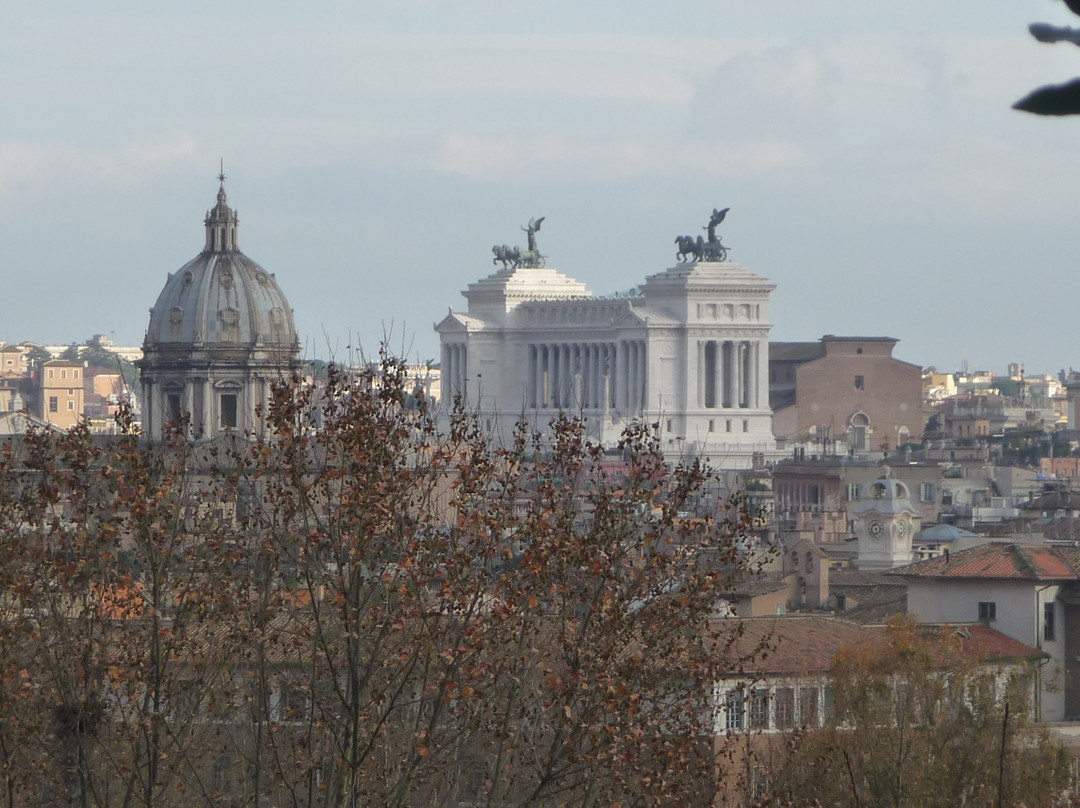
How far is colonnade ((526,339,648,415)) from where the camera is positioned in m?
151

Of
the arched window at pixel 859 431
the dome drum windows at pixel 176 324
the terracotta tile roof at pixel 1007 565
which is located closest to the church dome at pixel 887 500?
the terracotta tile roof at pixel 1007 565

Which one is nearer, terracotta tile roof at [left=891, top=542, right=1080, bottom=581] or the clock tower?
terracotta tile roof at [left=891, top=542, right=1080, bottom=581]

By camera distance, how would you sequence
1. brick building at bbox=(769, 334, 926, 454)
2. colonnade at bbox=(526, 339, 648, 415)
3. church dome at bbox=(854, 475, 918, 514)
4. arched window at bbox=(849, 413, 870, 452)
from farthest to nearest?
brick building at bbox=(769, 334, 926, 454) → arched window at bbox=(849, 413, 870, 452) → colonnade at bbox=(526, 339, 648, 415) → church dome at bbox=(854, 475, 918, 514)

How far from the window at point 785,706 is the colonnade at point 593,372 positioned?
11214 centimetres

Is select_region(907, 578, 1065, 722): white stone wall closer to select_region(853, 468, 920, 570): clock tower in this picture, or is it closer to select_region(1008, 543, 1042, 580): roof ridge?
select_region(1008, 543, 1042, 580): roof ridge

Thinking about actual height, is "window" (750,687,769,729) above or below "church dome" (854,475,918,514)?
below

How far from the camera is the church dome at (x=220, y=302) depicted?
121438mm

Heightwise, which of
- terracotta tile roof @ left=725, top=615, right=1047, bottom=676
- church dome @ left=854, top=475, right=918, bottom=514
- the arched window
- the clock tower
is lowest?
terracotta tile roof @ left=725, top=615, right=1047, bottom=676

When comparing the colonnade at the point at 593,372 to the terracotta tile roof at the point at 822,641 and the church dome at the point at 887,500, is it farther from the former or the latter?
the terracotta tile roof at the point at 822,641

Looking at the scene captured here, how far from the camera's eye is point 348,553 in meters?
20.1

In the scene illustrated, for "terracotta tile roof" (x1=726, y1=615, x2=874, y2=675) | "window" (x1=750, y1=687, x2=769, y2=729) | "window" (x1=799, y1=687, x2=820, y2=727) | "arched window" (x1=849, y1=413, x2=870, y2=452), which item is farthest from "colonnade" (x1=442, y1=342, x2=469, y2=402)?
"window" (x1=750, y1=687, x2=769, y2=729)

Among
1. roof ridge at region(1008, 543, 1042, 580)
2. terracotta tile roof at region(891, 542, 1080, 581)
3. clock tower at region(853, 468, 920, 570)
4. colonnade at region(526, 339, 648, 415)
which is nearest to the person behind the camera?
roof ridge at region(1008, 543, 1042, 580)

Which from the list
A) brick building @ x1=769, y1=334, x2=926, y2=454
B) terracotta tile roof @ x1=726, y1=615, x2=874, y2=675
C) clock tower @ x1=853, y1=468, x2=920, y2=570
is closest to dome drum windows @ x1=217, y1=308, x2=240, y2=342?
clock tower @ x1=853, y1=468, x2=920, y2=570

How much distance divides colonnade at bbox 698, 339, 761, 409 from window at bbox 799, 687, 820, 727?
11762 cm
